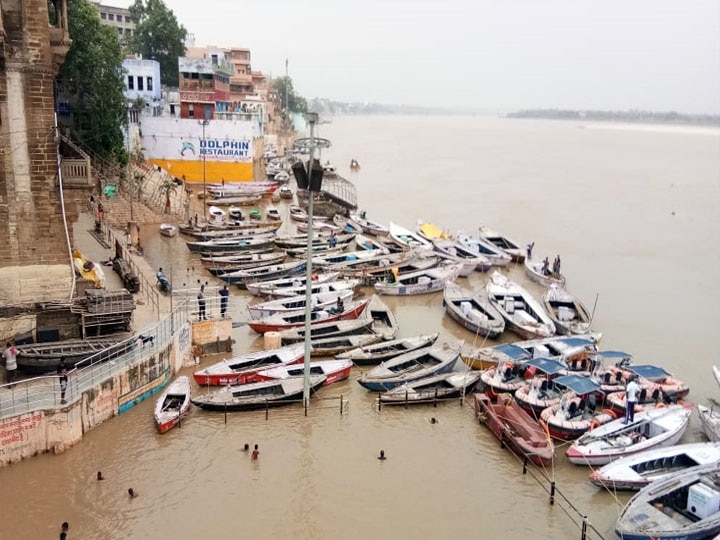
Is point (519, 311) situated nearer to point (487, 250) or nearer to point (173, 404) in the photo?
point (487, 250)

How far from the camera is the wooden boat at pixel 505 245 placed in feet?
115

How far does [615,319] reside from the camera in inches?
1043

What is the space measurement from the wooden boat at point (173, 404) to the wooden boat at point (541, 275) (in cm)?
1892

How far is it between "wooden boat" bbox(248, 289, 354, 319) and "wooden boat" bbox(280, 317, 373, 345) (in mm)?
1070

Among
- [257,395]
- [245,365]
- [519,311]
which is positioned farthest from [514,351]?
[245,365]

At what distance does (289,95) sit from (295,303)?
11889 centimetres

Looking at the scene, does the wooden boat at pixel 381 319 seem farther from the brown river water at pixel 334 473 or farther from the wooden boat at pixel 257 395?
the wooden boat at pixel 257 395

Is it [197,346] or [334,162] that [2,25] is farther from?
[334,162]

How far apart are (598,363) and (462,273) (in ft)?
41.0

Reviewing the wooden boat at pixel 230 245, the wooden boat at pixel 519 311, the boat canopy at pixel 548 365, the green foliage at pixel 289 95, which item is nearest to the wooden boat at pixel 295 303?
the wooden boat at pixel 519 311

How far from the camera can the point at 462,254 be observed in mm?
34344

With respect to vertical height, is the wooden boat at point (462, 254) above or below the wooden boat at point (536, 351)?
above

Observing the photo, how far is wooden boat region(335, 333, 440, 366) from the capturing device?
20484mm

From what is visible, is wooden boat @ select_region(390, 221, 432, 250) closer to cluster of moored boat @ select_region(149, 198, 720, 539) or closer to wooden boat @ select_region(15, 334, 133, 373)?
cluster of moored boat @ select_region(149, 198, 720, 539)
